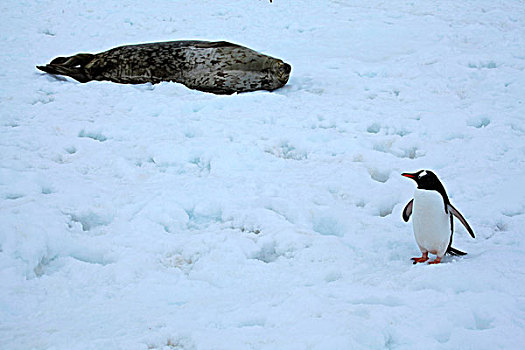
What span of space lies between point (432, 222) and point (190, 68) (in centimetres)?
458

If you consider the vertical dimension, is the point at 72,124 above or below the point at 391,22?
below

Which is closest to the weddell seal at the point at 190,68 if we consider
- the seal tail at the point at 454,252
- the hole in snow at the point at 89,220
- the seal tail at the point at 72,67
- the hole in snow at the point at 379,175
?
the seal tail at the point at 72,67

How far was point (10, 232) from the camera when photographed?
3.10 meters

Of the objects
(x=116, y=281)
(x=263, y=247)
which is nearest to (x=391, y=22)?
(x=263, y=247)

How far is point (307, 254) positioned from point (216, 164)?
1642 millimetres

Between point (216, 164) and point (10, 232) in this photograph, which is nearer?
point (10, 232)

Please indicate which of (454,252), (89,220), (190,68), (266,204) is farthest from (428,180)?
(190,68)

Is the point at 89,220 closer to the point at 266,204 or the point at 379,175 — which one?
the point at 266,204

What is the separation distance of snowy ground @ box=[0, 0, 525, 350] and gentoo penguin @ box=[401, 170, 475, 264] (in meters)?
0.18

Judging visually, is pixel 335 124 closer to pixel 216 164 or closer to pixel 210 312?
pixel 216 164

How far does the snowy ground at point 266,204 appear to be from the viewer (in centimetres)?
246

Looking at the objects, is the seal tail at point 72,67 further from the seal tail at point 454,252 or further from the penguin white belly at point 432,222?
the seal tail at point 454,252

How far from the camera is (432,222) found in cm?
304

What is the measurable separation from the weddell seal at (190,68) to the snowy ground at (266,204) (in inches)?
13.2
